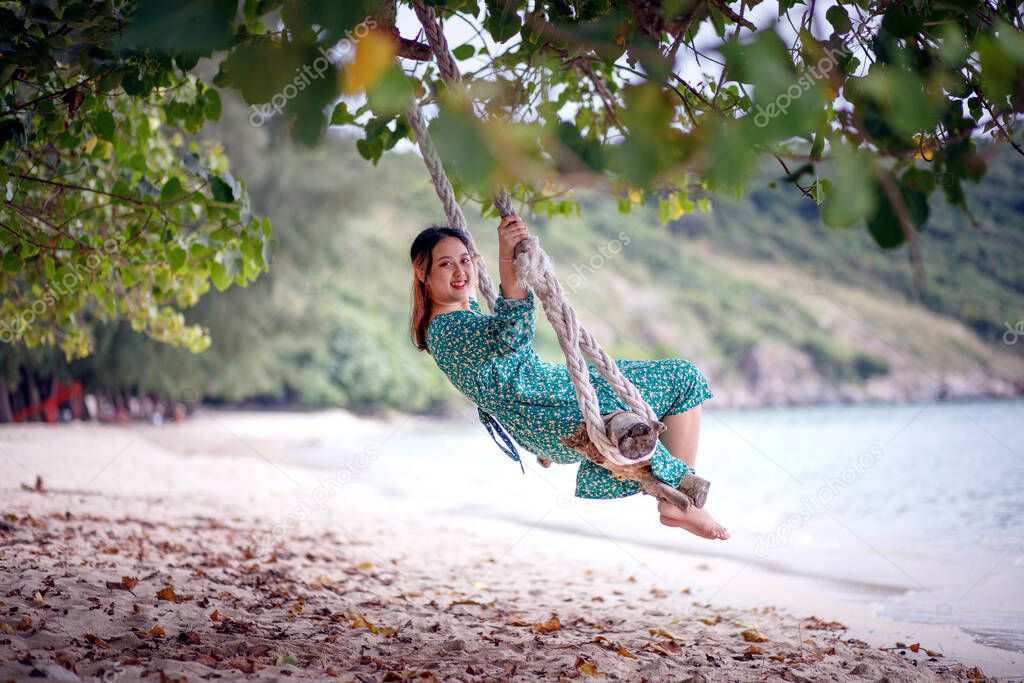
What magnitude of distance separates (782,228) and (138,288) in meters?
39.4

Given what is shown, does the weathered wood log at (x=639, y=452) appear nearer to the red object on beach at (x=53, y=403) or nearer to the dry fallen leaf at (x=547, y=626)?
the dry fallen leaf at (x=547, y=626)

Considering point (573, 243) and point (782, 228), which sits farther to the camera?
point (782, 228)

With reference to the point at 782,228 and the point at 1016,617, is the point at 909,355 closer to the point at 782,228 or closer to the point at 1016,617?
the point at 782,228

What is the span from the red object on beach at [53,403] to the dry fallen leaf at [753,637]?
1127 centimetres

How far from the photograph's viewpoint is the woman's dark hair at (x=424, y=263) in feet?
8.04

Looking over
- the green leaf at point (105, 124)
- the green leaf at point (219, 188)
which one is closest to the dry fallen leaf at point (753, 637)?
the green leaf at point (219, 188)

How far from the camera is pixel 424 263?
2.48 meters

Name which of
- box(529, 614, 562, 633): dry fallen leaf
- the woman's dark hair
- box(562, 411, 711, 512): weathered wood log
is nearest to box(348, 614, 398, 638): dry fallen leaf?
box(529, 614, 562, 633): dry fallen leaf

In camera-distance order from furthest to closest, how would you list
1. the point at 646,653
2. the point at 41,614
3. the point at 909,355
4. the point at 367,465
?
the point at 909,355, the point at 367,465, the point at 646,653, the point at 41,614

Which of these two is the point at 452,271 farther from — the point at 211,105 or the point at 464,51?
the point at 211,105

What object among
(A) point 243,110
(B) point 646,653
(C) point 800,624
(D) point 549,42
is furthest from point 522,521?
(A) point 243,110

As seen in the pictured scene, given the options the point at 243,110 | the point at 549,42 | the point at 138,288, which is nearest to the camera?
the point at 549,42

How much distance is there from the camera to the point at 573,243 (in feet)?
118

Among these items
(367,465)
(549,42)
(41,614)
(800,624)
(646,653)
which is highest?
(549,42)
